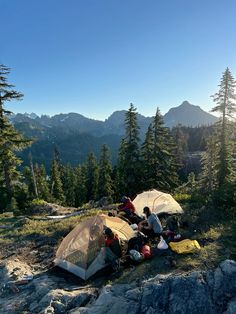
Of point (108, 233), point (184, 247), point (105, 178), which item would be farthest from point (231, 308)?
point (105, 178)

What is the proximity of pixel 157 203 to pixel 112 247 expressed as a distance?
6.42m

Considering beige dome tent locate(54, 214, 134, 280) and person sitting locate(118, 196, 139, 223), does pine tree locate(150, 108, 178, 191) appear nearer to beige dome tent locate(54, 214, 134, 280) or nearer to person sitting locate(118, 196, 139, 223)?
person sitting locate(118, 196, 139, 223)

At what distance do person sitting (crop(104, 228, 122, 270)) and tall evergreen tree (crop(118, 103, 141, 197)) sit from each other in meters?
24.4

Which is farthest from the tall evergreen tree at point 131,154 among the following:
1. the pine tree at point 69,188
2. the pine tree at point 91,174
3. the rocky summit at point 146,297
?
the pine tree at point 69,188

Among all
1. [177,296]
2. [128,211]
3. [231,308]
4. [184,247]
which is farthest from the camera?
[128,211]

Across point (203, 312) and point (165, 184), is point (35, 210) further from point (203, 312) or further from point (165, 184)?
point (203, 312)

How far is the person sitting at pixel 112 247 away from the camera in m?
11.8

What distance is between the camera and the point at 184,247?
11.6 m

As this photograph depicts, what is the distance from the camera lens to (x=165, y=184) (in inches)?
1423

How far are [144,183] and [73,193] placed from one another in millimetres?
39400

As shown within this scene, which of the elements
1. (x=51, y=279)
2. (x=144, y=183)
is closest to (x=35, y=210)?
(x=144, y=183)

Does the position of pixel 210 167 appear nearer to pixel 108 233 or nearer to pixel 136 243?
pixel 136 243

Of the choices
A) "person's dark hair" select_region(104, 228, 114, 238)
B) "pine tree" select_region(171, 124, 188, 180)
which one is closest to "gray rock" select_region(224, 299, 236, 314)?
"person's dark hair" select_region(104, 228, 114, 238)

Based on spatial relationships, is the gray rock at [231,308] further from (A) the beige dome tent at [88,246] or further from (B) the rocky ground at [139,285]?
(A) the beige dome tent at [88,246]
